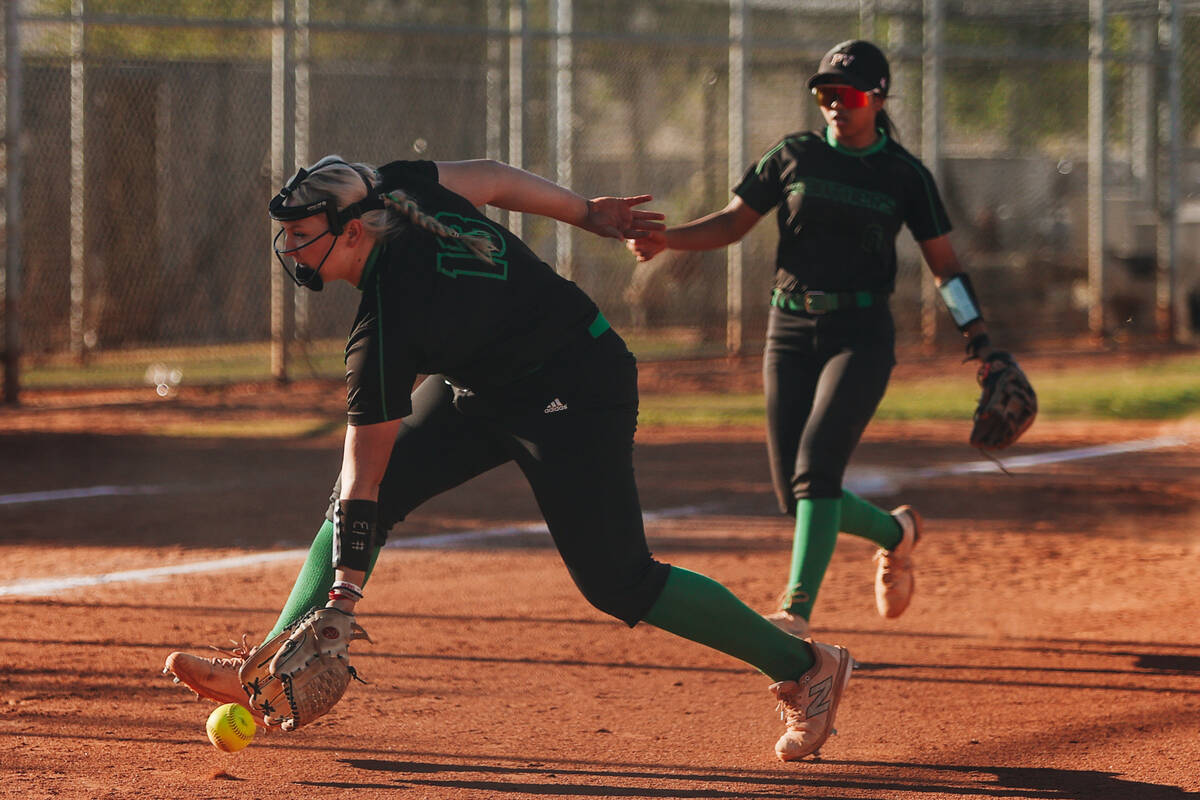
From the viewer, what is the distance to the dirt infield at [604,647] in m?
4.17

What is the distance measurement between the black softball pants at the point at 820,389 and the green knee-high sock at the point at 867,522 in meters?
0.22

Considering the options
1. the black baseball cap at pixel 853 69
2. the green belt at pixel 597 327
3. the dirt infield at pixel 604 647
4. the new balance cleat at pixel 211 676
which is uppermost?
the black baseball cap at pixel 853 69

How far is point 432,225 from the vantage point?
374 cm

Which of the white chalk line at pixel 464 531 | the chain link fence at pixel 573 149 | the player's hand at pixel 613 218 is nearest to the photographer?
the player's hand at pixel 613 218

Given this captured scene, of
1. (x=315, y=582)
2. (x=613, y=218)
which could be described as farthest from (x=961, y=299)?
(x=315, y=582)

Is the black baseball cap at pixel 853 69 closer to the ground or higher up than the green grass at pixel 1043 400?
higher up

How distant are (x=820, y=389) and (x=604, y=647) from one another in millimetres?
1249

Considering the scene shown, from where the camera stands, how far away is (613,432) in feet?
13.1

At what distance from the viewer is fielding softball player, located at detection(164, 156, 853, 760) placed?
3641 millimetres

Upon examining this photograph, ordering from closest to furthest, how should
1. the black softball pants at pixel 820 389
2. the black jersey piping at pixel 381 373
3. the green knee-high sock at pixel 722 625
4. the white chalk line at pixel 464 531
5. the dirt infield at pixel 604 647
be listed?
the black jersey piping at pixel 381 373 < the green knee-high sock at pixel 722 625 < the dirt infield at pixel 604 647 < the black softball pants at pixel 820 389 < the white chalk line at pixel 464 531

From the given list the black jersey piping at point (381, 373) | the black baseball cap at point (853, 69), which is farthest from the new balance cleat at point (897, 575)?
the black jersey piping at point (381, 373)

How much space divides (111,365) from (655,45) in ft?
19.2

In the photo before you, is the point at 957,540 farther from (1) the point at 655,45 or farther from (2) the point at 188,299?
(2) the point at 188,299

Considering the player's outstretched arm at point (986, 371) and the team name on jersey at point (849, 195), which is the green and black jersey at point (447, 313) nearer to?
the team name on jersey at point (849, 195)
